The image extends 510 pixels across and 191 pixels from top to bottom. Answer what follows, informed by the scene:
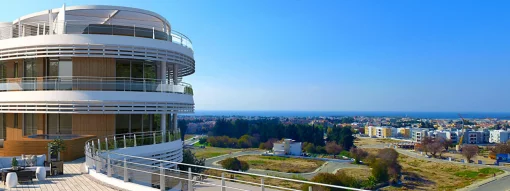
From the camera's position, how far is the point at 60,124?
18.3 m

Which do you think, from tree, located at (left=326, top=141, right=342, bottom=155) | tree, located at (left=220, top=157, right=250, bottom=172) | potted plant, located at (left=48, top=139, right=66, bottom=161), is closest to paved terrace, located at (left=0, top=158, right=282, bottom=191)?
potted plant, located at (left=48, top=139, right=66, bottom=161)

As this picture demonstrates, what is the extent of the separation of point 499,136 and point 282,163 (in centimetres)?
9579

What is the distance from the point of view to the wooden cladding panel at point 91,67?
58.8 ft

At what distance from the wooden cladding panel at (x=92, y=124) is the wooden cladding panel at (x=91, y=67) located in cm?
193

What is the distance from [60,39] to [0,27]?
6450mm

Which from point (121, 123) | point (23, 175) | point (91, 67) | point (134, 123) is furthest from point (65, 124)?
point (23, 175)

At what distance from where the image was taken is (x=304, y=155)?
9644 cm

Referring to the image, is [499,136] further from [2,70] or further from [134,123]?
[2,70]

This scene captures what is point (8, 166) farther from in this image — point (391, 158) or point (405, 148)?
point (405, 148)

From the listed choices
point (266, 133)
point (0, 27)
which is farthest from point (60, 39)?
point (266, 133)

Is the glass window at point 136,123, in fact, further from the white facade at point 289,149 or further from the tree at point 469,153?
the tree at point 469,153

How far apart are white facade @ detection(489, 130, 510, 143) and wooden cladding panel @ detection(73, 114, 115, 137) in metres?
147

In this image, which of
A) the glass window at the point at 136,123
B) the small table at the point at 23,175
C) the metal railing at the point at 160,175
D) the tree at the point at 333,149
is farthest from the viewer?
the tree at the point at 333,149

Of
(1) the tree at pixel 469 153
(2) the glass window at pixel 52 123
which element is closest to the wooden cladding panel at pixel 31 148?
(2) the glass window at pixel 52 123
